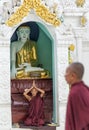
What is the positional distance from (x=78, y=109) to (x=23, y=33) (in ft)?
12.9

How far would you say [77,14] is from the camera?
8.55 meters

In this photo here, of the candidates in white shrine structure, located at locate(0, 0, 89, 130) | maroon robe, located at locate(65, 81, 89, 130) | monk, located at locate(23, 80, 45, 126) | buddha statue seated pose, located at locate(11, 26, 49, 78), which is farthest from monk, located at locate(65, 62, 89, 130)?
buddha statue seated pose, located at locate(11, 26, 49, 78)

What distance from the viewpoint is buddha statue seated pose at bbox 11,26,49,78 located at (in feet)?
27.5

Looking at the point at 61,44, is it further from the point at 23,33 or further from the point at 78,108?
the point at 78,108

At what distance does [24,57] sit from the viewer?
28.1 feet

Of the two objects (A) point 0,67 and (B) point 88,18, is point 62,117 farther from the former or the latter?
(B) point 88,18

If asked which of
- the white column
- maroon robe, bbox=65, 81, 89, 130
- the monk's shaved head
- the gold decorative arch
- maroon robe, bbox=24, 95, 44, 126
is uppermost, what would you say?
the gold decorative arch

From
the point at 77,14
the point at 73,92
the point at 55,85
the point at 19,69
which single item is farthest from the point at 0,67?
the point at 73,92

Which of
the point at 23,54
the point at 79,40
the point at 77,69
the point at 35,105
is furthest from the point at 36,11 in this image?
the point at 77,69

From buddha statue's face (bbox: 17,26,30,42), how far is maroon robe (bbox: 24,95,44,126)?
3.76 feet

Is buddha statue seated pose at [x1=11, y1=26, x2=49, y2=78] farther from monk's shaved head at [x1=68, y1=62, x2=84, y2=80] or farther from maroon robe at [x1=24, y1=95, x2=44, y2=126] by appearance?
monk's shaved head at [x1=68, y1=62, x2=84, y2=80]

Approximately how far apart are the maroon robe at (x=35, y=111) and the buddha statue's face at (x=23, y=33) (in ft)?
3.76

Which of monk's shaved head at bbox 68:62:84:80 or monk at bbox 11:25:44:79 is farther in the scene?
monk at bbox 11:25:44:79

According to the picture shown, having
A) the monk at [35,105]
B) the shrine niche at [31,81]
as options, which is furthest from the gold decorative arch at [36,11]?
the monk at [35,105]
